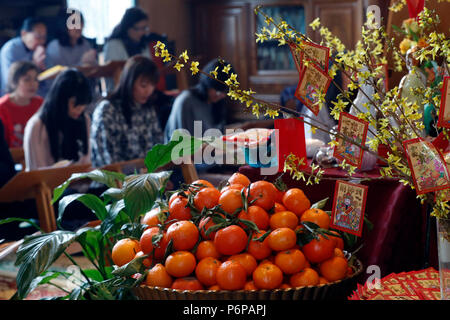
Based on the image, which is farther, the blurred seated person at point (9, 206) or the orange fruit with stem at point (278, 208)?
the blurred seated person at point (9, 206)

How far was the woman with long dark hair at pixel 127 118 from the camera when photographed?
3.42 metres

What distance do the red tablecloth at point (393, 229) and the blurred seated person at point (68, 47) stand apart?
3.74m

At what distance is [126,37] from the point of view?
205 inches

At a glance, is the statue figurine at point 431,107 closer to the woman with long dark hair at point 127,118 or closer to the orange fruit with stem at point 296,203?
the orange fruit with stem at point 296,203

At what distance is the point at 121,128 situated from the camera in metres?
3.51

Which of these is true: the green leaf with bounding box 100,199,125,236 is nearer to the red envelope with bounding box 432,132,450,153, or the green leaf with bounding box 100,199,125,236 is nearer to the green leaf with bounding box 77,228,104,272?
the green leaf with bounding box 77,228,104,272

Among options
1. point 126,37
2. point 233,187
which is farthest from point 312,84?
point 126,37

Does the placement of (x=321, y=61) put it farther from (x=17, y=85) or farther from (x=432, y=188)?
(x=17, y=85)

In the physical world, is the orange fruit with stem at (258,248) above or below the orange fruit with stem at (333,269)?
above

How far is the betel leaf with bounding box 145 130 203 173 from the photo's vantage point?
1.64 m

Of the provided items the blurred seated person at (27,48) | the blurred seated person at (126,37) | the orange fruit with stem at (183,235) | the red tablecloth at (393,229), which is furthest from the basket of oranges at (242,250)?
the blurred seated person at (126,37)

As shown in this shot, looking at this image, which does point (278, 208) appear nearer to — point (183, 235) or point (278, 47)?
point (183, 235)
